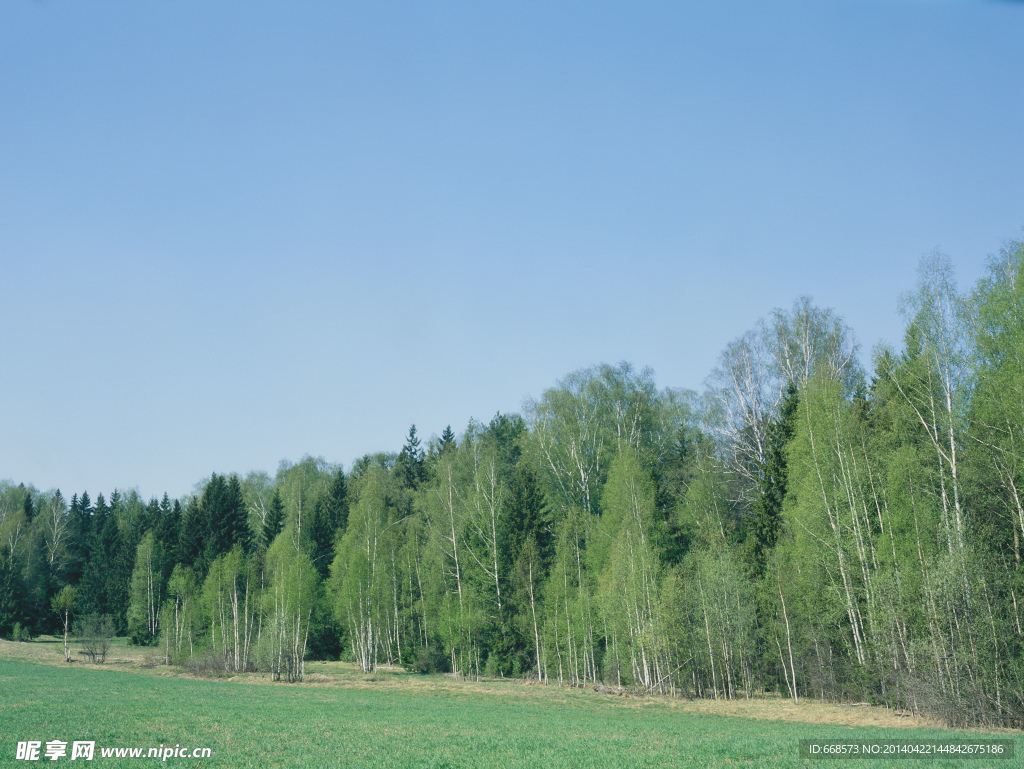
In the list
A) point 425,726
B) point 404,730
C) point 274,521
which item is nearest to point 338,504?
point 274,521

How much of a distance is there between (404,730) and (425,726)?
125 cm

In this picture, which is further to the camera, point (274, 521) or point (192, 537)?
point (274, 521)

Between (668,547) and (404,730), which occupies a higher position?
(668,547)

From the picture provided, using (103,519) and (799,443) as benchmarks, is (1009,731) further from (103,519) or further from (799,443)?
(103,519)

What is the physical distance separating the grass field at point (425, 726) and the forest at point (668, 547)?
3.87 m

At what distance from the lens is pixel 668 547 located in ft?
157

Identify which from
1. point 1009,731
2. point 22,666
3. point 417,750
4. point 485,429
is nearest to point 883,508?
point 1009,731

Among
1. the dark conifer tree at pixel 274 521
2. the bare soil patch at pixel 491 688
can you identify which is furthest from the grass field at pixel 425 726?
the dark conifer tree at pixel 274 521

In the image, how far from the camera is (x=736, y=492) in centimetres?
5275

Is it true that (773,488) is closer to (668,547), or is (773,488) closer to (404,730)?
(668,547)

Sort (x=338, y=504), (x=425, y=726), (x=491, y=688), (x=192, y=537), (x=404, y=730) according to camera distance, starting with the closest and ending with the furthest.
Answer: (x=404, y=730)
(x=425, y=726)
(x=491, y=688)
(x=192, y=537)
(x=338, y=504)

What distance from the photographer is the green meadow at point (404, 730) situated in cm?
1698

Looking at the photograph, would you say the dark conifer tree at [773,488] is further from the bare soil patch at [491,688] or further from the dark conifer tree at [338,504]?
the dark conifer tree at [338,504]

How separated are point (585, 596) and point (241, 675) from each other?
29056 mm
